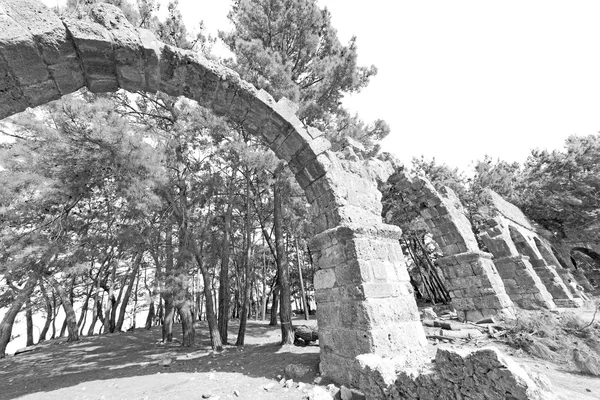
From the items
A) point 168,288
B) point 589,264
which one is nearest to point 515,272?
point 168,288

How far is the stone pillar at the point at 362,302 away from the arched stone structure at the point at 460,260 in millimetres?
4288

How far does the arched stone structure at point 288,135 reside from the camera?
2934mm

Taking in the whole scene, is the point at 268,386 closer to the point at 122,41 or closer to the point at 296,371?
the point at 296,371

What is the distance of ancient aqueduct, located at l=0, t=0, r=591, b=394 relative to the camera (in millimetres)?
2939

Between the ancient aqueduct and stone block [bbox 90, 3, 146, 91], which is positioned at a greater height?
stone block [bbox 90, 3, 146, 91]

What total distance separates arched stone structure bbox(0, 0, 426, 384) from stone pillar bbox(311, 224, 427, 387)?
1cm

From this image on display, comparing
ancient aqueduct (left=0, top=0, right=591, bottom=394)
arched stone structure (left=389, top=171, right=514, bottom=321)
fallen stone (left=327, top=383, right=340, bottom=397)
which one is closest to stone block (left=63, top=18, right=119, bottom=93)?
ancient aqueduct (left=0, top=0, right=591, bottom=394)

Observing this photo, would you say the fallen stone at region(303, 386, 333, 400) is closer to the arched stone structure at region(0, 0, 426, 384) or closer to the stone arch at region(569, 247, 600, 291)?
the arched stone structure at region(0, 0, 426, 384)

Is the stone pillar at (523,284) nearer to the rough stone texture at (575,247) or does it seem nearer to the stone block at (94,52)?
the rough stone texture at (575,247)

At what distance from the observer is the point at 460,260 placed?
25.0 ft

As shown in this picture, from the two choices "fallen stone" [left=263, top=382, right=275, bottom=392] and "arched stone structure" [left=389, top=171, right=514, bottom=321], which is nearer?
"fallen stone" [left=263, top=382, right=275, bottom=392]

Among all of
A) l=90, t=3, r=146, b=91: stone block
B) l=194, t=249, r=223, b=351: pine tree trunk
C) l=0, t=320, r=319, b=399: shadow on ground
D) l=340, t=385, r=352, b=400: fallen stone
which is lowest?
l=340, t=385, r=352, b=400: fallen stone

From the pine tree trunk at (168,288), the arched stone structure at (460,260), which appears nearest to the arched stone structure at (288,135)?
the arched stone structure at (460,260)

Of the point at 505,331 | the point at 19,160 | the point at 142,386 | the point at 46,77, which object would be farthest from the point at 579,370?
the point at 19,160
